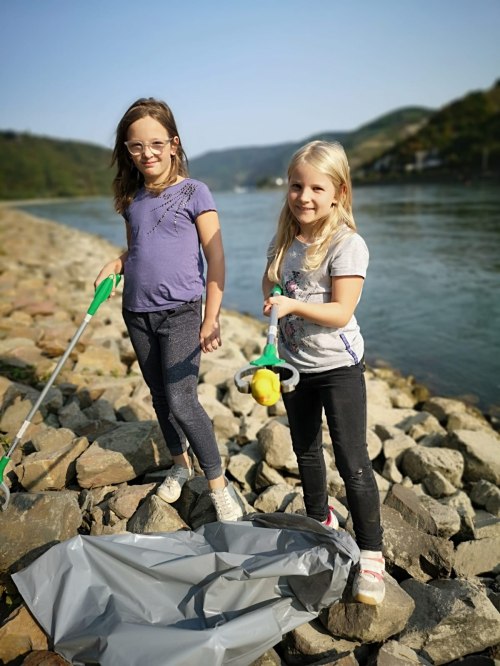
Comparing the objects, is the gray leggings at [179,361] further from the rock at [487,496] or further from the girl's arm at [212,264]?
the rock at [487,496]

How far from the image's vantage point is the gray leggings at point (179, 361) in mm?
2396

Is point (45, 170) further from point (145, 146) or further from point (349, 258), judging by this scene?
point (349, 258)

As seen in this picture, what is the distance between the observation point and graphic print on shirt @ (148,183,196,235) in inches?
92.9

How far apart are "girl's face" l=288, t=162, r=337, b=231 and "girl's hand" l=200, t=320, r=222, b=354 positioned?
2.21 feet

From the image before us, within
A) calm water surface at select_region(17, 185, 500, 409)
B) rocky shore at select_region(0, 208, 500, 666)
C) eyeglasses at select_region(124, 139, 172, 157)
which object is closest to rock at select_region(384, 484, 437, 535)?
rocky shore at select_region(0, 208, 500, 666)

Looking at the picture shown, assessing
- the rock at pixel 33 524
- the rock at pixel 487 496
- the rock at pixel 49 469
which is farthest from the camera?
the rock at pixel 487 496

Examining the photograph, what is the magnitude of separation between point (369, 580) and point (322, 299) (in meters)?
1.25

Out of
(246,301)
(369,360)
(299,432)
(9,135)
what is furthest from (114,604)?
(9,135)

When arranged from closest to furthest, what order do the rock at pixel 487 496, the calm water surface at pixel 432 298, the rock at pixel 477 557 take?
1. the rock at pixel 477 557
2. the rock at pixel 487 496
3. the calm water surface at pixel 432 298

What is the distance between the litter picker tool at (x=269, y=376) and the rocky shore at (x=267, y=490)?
41.1 inches

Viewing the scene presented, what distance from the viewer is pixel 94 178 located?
119 metres

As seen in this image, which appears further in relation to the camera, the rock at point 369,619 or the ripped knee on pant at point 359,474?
the ripped knee on pant at point 359,474

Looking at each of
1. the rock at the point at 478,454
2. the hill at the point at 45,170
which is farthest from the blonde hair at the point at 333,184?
the hill at the point at 45,170

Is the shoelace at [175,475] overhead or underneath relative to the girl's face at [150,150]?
underneath
